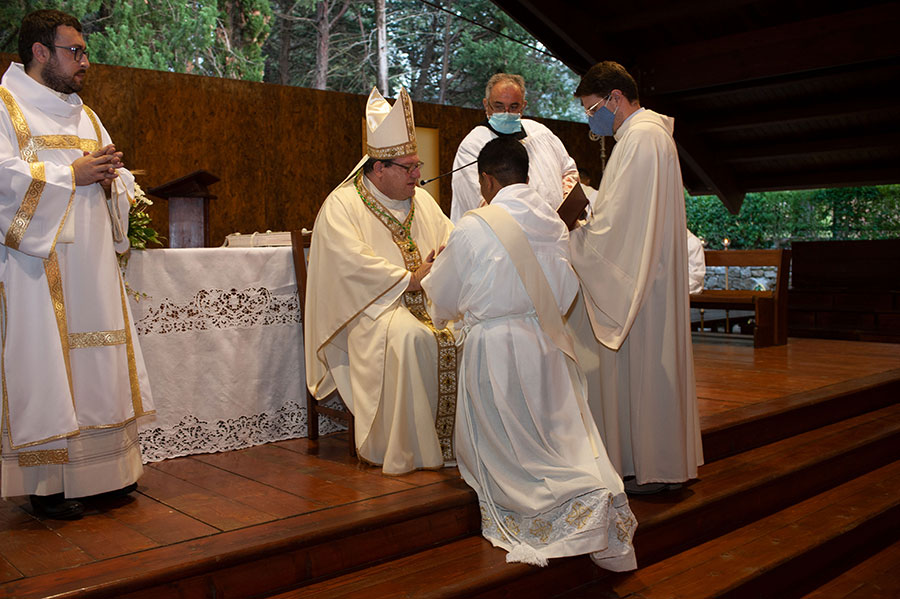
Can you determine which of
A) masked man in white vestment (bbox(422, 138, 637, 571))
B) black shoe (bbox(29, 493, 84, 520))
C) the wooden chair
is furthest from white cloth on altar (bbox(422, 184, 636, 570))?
black shoe (bbox(29, 493, 84, 520))

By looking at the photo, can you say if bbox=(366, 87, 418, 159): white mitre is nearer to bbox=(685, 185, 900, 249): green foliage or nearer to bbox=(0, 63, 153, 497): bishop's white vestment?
bbox=(0, 63, 153, 497): bishop's white vestment

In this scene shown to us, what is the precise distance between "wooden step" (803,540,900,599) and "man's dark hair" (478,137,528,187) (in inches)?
73.6

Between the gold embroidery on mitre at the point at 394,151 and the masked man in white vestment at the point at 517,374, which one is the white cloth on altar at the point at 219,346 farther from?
the masked man in white vestment at the point at 517,374

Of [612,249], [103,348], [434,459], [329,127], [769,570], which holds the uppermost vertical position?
[329,127]

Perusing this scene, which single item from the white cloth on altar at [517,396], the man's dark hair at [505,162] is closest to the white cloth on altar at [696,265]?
the white cloth on altar at [517,396]

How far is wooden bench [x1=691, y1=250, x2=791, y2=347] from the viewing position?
6.68m

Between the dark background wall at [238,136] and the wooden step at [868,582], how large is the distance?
3.97m

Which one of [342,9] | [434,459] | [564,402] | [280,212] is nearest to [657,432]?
[564,402]

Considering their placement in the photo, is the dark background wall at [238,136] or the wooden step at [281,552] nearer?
the wooden step at [281,552]

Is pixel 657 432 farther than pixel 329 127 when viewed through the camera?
No

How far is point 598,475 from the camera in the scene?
2.60m

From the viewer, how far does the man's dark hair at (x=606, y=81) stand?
3229 millimetres

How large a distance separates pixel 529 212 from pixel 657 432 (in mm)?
986

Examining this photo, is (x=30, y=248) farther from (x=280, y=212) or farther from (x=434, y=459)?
(x=280, y=212)
